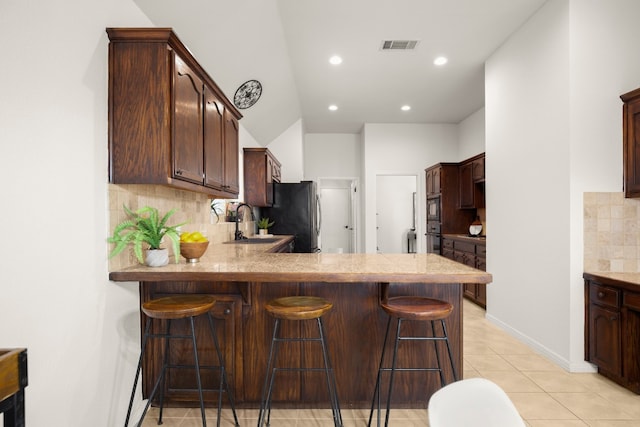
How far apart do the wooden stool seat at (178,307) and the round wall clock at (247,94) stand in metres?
2.62

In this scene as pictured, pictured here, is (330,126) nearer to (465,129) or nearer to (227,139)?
(465,129)

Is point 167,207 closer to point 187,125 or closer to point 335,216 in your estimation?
point 187,125

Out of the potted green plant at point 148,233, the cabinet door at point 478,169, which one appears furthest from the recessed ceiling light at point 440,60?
the potted green plant at point 148,233

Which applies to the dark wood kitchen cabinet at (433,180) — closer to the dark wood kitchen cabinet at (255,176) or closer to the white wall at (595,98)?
the dark wood kitchen cabinet at (255,176)

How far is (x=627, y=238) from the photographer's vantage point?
9.32 ft

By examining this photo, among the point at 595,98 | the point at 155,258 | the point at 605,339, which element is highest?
the point at 595,98

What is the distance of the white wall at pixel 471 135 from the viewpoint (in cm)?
611

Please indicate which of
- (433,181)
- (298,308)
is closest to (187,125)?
(298,308)

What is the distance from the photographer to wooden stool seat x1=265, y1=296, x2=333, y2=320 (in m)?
1.83

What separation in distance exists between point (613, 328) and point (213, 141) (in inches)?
126

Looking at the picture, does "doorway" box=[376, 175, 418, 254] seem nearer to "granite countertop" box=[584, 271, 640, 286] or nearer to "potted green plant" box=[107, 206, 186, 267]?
"granite countertop" box=[584, 271, 640, 286]

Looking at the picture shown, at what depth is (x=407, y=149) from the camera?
7125mm

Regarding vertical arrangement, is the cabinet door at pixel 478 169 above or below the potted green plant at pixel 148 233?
above

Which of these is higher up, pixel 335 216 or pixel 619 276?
pixel 335 216
